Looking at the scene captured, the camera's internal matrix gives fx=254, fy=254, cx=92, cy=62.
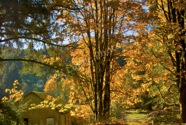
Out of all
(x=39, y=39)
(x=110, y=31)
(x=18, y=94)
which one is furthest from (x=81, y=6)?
(x=18, y=94)

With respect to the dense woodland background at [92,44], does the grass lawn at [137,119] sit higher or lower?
lower

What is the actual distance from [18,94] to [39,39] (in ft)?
20.4

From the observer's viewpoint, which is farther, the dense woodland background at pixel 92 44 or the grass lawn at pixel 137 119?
the grass lawn at pixel 137 119

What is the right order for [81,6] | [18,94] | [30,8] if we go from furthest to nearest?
[18,94]
[81,6]
[30,8]

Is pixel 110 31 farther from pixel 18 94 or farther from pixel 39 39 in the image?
pixel 18 94

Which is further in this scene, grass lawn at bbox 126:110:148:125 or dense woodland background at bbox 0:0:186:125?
grass lawn at bbox 126:110:148:125

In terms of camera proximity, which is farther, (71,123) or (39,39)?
(71,123)

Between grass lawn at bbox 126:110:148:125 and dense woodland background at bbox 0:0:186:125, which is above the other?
dense woodland background at bbox 0:0:186:125

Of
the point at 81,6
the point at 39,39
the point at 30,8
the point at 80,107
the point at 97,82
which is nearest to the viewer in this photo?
the point at 30,8

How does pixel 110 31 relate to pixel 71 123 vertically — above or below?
above

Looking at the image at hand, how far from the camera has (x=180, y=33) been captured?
30.1 feet

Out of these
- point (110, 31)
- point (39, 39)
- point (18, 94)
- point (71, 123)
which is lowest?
point (71, 123)

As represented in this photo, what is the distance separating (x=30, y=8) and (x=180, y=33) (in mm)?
5431

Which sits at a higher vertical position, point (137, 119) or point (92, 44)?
point (92, 44)
